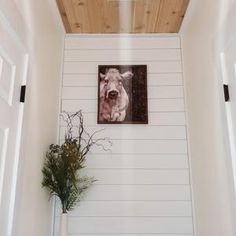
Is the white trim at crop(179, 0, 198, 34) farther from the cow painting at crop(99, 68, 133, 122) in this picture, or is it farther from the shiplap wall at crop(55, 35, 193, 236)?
the cow painting at crop(99, 68, 133, 122)

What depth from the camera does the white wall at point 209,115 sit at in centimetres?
144

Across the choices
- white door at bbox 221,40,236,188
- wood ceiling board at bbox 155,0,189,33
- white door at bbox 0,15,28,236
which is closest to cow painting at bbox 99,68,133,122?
wood ceiling board at bbox 155,0,189,33

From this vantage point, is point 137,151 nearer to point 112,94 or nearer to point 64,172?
point 112,94

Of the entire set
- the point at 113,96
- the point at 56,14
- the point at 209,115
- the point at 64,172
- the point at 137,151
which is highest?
the point at 56,14

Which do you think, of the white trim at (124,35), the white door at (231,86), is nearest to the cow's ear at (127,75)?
the white trim at (124,35)

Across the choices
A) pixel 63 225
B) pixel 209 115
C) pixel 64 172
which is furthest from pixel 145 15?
pixel 63 225

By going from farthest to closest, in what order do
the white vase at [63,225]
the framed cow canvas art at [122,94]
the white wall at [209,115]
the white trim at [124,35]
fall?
the white trim at [124,35], the framed cow canvas art at [122,94], the white vase at [63,225], the white wall at [209,115]

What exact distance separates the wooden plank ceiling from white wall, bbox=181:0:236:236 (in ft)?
0.42

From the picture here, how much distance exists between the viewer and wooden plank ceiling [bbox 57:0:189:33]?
210 centimetres

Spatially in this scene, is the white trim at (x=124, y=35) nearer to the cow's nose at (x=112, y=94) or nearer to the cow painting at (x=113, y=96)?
the cow painting at (x=113, y=96)

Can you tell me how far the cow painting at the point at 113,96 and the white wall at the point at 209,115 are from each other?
50 cm

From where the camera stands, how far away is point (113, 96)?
2314mm

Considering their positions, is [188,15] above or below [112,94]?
above

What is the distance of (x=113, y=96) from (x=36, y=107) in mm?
730
